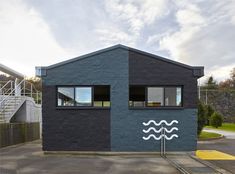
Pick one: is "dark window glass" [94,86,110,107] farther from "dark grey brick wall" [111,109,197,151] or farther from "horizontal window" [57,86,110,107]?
"dark grey brick wall" [111,109,197,151]

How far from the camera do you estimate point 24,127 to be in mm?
18781

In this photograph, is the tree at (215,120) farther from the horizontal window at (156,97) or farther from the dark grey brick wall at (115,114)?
the horizontal window at (156,97)

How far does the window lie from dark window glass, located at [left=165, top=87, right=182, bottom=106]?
236 millimetres

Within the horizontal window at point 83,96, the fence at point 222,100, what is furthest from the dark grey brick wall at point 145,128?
the fence at point 222,100

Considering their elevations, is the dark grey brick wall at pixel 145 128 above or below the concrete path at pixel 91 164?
above

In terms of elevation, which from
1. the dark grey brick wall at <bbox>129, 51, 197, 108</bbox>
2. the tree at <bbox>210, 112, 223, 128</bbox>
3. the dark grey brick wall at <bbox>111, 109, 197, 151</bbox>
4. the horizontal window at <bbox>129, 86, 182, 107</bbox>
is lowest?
the tree at <bbox>210, 112, 223, 128</bbox>

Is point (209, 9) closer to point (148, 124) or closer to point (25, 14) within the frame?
point (148, 124)

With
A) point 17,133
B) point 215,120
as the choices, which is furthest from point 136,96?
point 215,120

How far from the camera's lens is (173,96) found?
556 inches

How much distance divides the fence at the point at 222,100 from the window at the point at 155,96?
1155 inches

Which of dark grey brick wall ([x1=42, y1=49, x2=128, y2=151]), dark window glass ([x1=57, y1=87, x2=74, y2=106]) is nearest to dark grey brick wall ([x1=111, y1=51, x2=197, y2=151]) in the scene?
dark grey brick wall ([x1=42, y1=49, x2=128, y2=151])

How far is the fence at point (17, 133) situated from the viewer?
51.5 feet

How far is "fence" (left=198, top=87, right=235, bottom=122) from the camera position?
42.0m

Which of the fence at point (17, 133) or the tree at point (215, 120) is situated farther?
the tree at point (215, 120)
